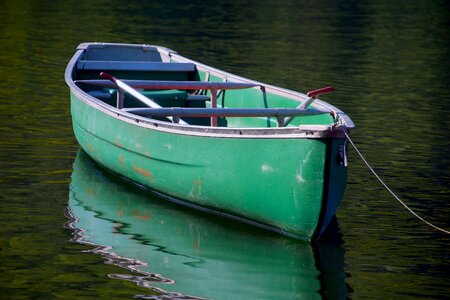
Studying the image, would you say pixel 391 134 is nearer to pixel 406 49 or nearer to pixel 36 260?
pixel 36 260

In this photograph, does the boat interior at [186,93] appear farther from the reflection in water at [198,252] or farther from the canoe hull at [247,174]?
the reflection in water at [198,252]

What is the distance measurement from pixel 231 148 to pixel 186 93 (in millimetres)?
4283

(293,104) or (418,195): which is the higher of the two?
(293,104)

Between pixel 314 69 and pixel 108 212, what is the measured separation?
38.3 ft

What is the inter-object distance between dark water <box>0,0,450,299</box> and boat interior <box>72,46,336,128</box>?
0.93 m

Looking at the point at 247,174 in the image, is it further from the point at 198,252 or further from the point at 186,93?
the point at 186,93

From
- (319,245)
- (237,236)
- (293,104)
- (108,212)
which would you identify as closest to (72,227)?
(108,212)

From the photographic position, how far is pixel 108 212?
11.1 m

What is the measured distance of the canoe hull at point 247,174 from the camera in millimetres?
9586

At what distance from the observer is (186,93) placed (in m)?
14.3

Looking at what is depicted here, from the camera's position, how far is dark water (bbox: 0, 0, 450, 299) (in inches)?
351

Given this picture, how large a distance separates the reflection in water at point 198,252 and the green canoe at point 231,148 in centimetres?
18

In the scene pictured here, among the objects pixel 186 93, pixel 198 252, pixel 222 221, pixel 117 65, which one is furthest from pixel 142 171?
pixel 117 65

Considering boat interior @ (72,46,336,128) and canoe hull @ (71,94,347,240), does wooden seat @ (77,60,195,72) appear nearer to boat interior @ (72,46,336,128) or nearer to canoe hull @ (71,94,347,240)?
boat interior @ (72,46,336,128)
